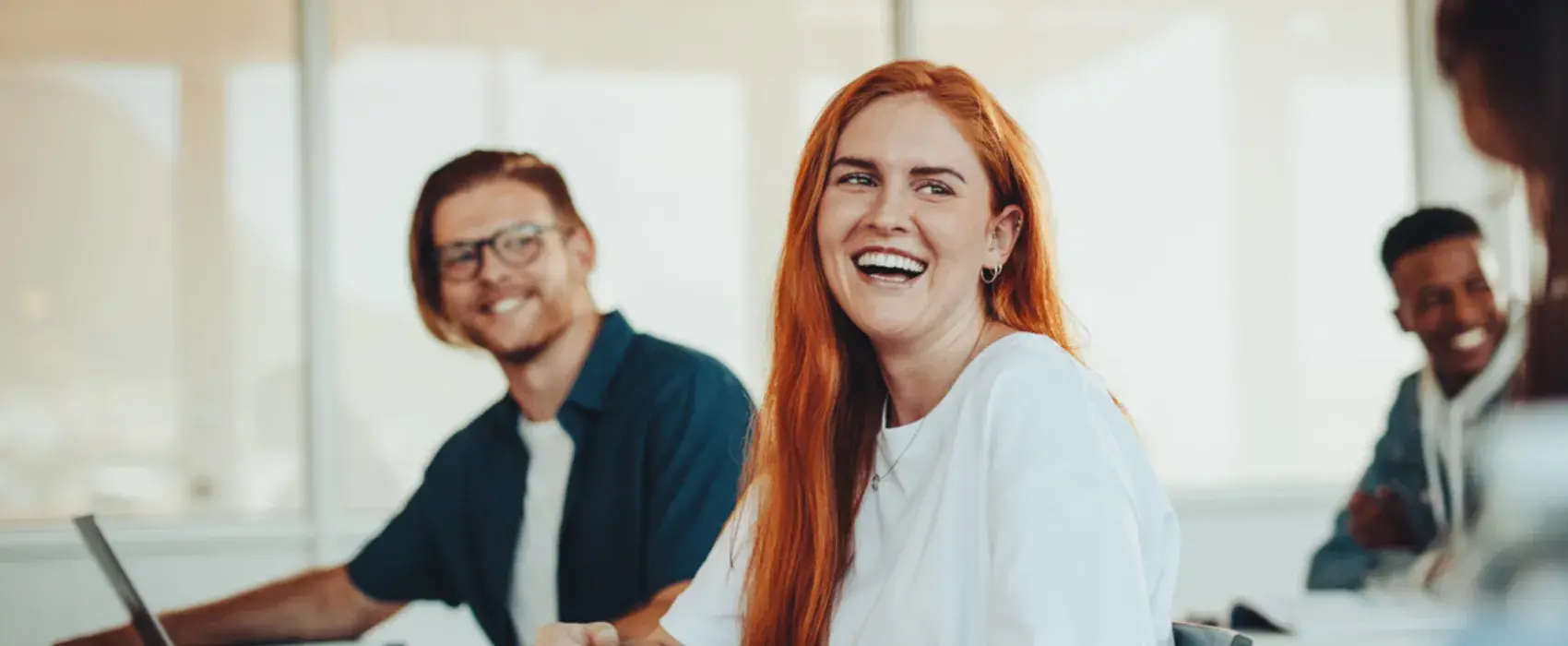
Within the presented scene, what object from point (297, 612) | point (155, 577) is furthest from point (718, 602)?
point (155, 577)

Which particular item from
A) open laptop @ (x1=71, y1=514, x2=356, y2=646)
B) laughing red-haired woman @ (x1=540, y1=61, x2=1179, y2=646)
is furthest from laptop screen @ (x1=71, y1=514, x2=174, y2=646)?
laughing red-haired woman @ (x1=540, y1=61, x2=1179, y2=646)

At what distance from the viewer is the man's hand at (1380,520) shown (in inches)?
130

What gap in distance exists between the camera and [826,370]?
1765 millimetres

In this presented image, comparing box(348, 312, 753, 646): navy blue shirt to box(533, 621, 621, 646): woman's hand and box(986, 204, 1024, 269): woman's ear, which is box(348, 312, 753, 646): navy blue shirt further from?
box(986, 204, 1024, 269): woman's ear

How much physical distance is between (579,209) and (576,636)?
67.3 inches

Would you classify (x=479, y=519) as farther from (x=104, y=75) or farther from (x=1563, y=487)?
(x=1563, y=487)

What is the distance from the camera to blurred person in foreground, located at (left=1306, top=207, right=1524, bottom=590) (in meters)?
3.20

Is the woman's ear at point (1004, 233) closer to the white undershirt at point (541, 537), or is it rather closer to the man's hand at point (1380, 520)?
the white undershirt at point (541, 537)

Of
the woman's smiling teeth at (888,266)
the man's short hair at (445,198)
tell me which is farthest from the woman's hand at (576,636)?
the man's short hair at (445,198)

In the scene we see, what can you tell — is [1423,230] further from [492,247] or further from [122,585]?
[122,585]

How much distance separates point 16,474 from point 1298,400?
323 cm

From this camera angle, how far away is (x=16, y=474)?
301 cm

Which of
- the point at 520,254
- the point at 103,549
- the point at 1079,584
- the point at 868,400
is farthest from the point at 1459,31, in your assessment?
the point at 520,254

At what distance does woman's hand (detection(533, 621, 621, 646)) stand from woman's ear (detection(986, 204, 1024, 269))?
668mm
